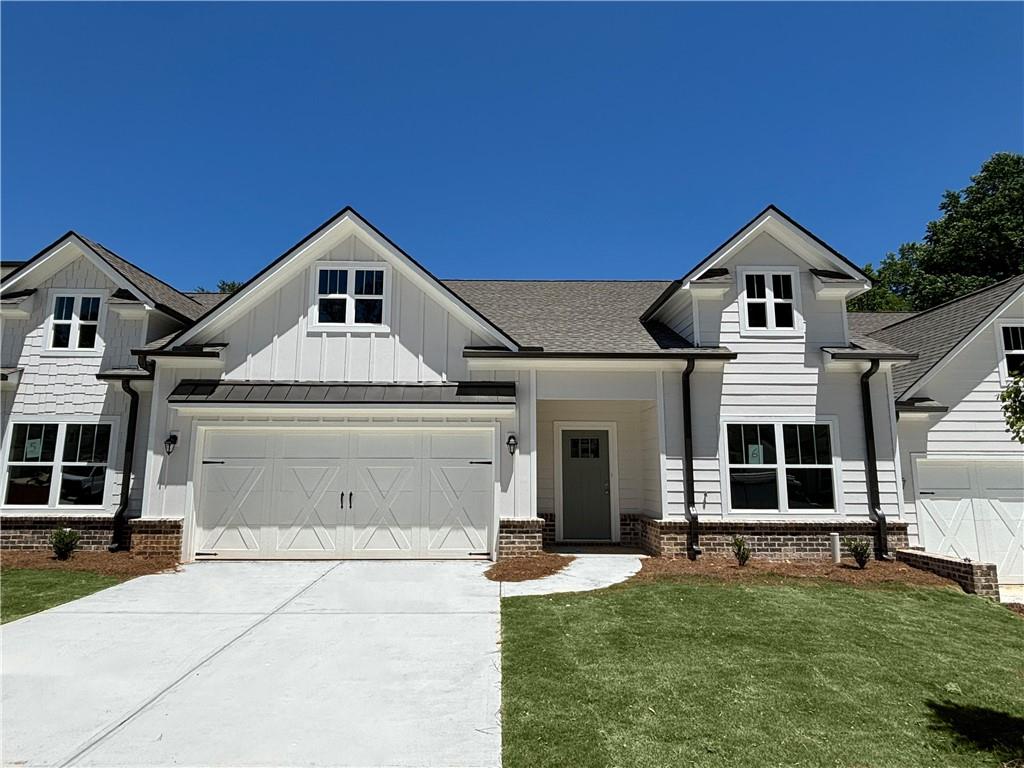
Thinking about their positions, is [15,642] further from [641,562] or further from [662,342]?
[662,342]

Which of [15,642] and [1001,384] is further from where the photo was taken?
[1001,384]

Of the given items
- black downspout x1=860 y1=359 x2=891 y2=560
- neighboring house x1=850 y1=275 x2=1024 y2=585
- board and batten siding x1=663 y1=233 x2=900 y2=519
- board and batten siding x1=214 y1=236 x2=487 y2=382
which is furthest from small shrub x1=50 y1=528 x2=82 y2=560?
neighboring house x1=850 y1=275 x2=1024 y2=585

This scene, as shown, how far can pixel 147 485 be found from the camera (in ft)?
37.9

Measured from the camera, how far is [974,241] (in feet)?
104

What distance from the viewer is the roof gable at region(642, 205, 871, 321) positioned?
12289 millimetres

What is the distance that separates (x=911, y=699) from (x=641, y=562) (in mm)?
6099

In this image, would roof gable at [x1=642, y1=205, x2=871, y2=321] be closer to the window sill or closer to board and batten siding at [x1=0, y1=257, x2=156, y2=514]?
the window sill

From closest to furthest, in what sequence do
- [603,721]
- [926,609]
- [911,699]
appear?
[603,721] < [911,699] < [926,609]

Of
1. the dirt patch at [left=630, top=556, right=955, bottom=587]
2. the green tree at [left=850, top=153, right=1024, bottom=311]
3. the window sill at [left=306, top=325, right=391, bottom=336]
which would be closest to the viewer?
the dirt patch at [left=630, top=556, right=955, bottom=587]

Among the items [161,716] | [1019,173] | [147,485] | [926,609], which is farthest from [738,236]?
[1019,173]

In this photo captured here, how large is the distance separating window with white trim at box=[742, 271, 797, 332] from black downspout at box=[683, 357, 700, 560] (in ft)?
6.33

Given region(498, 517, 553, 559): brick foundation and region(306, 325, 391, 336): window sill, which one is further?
region(306, 325, 391, 336): window sill

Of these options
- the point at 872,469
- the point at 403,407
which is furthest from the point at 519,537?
the point at 872,469

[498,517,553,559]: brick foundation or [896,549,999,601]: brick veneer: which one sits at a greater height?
[498,517,553,559]: brick foundation
